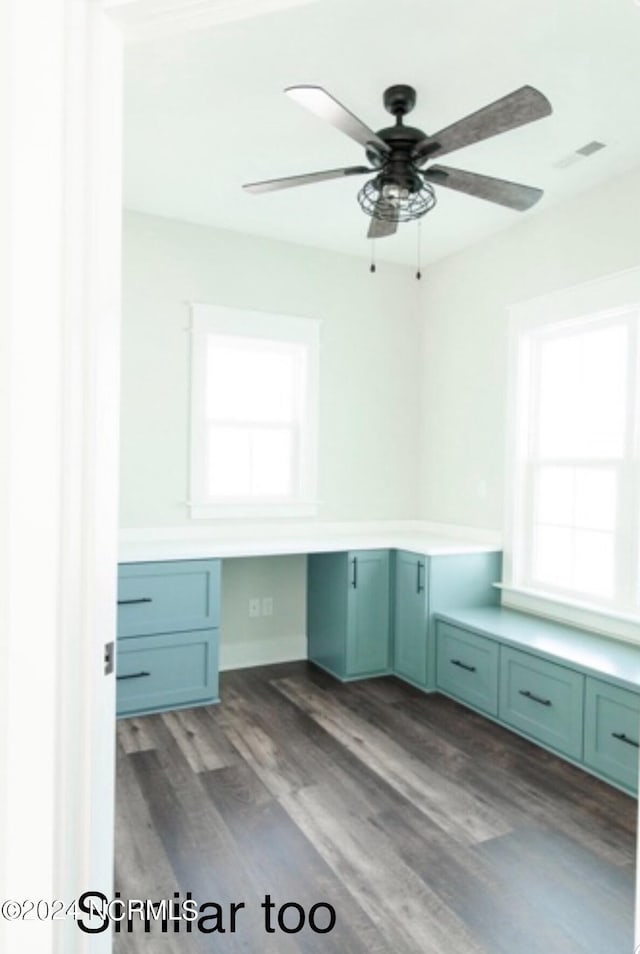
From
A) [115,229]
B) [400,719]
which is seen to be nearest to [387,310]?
[400,719]

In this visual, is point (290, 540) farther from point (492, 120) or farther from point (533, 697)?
point (492, 120)

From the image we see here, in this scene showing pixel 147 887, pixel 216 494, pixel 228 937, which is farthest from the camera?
pixel 216 494

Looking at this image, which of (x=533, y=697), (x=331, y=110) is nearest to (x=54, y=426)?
(x=331, y=110)

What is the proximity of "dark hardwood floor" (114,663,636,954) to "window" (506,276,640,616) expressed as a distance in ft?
3.23

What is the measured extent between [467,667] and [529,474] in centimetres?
126

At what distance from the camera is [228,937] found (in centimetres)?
171

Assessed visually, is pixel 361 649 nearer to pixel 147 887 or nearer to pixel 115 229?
pixel 147 887

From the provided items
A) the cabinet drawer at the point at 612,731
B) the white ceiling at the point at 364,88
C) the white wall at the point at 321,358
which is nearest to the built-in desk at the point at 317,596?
the white wall at the point at 321,358

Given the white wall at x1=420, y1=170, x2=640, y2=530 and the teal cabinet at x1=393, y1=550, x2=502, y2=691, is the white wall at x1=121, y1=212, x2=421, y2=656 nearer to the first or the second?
the white wall at x1=420, y1=170, x2=640, y2=530

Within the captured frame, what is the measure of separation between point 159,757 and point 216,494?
1695 mm

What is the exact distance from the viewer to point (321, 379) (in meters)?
4.29

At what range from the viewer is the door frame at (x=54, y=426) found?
92 centimetres

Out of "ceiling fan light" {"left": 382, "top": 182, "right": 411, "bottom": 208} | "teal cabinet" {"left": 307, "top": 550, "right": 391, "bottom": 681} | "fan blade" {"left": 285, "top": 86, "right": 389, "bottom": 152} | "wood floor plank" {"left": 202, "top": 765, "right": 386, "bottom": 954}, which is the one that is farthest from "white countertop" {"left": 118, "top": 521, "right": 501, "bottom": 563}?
"fan blade" {"left": 285, "top": 86, "right": 389, "bottom": 152}

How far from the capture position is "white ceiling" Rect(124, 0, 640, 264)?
6.84 feet
